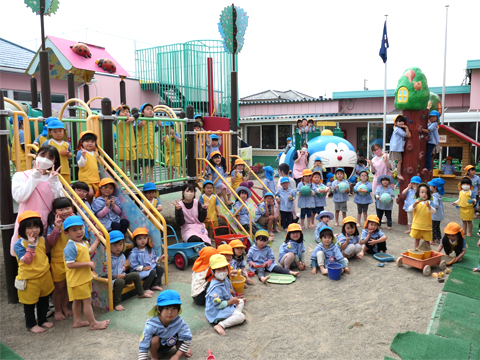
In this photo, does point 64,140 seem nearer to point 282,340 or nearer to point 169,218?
point 282,340

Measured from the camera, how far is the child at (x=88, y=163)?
5.83m

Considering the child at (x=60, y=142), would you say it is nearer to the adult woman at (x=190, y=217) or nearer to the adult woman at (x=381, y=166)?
the adult woman at (x=190, y=217)

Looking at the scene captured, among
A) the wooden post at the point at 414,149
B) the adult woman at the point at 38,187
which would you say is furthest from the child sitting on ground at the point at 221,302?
the wooden post at the point at 414,149

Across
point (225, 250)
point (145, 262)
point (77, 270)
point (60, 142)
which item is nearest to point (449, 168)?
point (225, 250)

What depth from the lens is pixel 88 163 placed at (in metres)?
5.89

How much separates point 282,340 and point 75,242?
8.47ft

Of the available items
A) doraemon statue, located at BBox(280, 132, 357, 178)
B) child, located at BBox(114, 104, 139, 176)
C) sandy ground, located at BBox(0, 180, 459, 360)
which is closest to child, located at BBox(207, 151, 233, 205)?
child, located at BBox(114, 104, 139, 176)

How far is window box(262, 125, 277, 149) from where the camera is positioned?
2222 centimetres

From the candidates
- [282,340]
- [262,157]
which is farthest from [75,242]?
[262,157]

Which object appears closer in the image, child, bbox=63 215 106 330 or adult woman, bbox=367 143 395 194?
child, bbox=63 215 106 330

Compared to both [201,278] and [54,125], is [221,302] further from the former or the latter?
[54,125]

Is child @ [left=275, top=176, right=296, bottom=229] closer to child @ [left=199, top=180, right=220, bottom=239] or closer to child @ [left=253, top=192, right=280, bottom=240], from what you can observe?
child @ [left=253, top=192, right=280, bottom=240]

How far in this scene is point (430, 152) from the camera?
31.8 ft

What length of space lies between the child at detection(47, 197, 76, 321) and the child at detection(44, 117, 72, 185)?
98 cm
